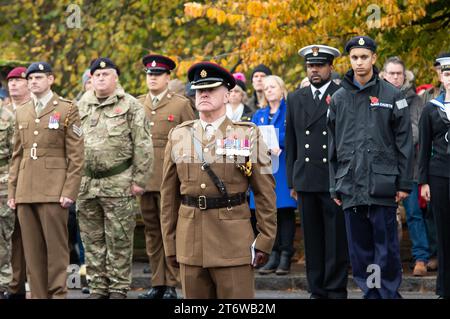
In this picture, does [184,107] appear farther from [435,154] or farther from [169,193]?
[169,193]

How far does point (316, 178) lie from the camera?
1348 centimetres

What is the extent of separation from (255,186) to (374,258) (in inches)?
106

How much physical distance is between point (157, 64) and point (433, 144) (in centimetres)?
344

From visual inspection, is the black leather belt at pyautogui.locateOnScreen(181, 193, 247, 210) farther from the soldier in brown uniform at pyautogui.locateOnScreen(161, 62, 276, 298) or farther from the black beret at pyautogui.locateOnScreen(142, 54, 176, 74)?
the black beret at pyautogui.locateOnScreen(142, 54, 176, 74)

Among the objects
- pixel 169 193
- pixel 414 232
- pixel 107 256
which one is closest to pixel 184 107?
pixel 107 256

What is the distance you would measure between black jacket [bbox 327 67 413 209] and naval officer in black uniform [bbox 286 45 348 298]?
2.91 feet

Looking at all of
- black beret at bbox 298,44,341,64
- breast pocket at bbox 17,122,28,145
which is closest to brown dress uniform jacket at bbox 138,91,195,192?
breast pocket at bbox 17,122,28,145

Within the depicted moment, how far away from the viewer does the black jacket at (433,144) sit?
1298cm

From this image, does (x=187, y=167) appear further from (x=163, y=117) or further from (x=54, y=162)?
(x=163, y=117)

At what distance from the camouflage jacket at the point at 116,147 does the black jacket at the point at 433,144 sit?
113 inches

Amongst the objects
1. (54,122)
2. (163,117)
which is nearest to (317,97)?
(163,117)

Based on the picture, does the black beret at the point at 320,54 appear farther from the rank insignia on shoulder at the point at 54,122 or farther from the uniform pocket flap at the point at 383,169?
the rank insignia on shoulder at the point at 54,122

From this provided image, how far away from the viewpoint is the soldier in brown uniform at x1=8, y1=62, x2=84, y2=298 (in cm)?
1340

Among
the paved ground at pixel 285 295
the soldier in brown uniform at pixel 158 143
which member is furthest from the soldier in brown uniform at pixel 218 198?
the soldier in brown uniform at pixel 158 143
